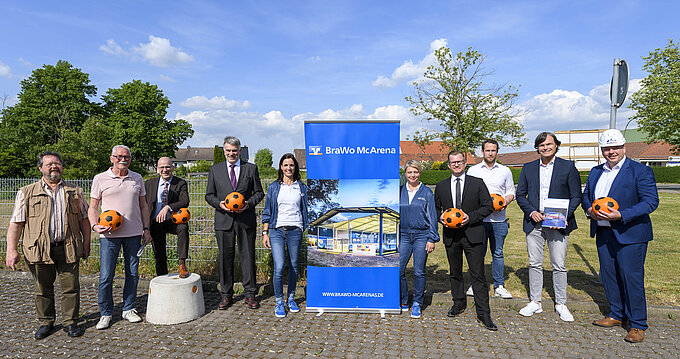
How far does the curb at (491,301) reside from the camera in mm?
4797

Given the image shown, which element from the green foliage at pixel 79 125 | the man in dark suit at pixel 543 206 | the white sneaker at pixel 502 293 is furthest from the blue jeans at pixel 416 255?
the green foliage at pixel 79 125

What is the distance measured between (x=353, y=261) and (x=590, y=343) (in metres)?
2.71

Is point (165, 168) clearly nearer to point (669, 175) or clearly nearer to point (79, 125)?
point (79, 125)

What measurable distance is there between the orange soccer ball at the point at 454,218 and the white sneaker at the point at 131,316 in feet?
12.8

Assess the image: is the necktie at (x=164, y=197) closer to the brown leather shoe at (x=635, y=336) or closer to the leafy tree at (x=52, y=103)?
the brown leather shoe at (x=635, y=336)

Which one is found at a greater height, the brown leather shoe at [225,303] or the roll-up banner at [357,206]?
the roll-up banner at [357,206]

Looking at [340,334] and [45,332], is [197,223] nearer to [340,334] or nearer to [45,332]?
[45,332]

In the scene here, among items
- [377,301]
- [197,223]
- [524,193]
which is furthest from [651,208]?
[197,223]

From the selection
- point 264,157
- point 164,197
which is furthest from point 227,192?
point 264,157

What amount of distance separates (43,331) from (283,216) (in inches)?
114

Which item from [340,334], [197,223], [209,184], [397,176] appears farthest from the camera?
[197,223]

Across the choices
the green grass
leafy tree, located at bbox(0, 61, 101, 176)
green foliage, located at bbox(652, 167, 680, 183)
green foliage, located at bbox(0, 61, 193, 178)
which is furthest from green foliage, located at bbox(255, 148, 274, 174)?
the green grass

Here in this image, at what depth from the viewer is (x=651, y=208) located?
13.5 ft

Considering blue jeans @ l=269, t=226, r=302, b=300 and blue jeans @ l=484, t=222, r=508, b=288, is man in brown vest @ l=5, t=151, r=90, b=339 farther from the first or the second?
blue jeans @ l=484, t=222, r=508, b=288
